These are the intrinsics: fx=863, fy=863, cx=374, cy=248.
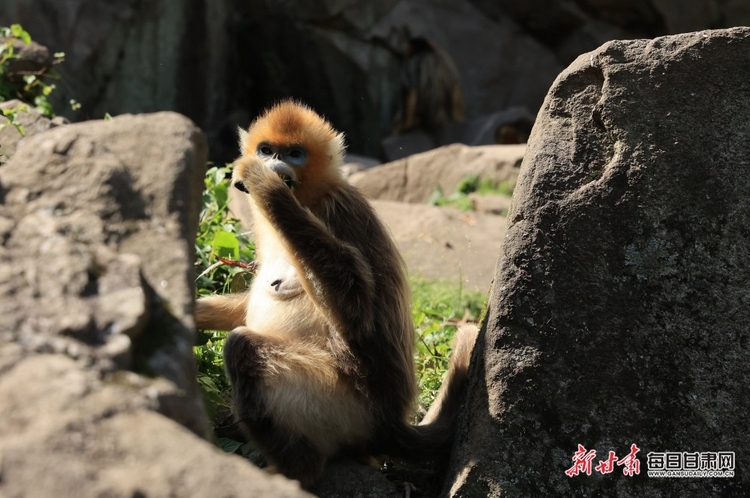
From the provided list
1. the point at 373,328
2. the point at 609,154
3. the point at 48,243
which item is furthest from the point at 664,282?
the point at 48,243

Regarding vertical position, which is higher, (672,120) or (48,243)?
(672,120)

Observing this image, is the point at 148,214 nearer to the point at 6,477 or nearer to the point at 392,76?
the point at 6,477

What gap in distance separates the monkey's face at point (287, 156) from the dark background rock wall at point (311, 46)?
313 inches

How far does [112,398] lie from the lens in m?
2.36

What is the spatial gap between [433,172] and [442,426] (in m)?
8.31

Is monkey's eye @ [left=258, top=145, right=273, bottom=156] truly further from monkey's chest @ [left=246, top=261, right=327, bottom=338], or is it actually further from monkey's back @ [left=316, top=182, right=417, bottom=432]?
monkey's chest @ [left=246, top=261, right=327, bottom=338]

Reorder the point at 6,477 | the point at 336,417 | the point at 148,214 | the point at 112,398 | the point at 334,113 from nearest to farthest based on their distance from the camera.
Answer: the point at 6,477, the point at 112,398, the point at 148,214, the point at 336,417, the point at 334,113

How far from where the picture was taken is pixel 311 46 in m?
16.9

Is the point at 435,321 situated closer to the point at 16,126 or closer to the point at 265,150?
→ the point at 265,150

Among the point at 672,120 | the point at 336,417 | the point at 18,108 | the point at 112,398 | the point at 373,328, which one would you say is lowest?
the point at 336,417

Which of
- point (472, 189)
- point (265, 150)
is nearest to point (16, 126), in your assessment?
point (265, 150)

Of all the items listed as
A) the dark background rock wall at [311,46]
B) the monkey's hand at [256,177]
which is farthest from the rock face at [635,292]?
the dark background rock wall at [311,46]

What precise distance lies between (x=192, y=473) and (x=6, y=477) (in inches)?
17.9

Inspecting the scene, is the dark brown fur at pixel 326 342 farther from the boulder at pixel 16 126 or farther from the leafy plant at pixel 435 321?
the boulder at pixel 16 126
